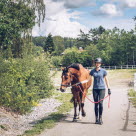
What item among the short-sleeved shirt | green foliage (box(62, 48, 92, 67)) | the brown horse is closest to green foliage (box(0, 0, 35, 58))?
the brown horse

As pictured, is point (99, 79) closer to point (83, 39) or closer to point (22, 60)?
point (22, 60)

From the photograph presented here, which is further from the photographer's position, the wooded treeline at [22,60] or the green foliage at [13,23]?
the green foliage at [13,23]

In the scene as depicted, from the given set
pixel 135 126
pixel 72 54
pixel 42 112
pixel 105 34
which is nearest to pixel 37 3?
pixel 42 112

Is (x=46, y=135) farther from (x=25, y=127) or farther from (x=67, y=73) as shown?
(x=67, y=73)

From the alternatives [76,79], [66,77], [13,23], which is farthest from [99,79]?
[13,23]

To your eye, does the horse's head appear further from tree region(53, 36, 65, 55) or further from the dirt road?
tree region(53, 36, 65, 55)

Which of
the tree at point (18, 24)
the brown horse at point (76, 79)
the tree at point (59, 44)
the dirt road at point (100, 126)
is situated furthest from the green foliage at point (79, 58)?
the tree at point (59, 44)

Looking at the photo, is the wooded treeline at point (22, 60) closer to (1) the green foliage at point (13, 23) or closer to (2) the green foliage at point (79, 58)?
(1) the green foliage at point (13, 23)

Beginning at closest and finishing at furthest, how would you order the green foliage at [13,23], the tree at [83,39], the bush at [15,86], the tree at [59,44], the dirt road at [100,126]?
the dirt road at [100,126] → the bush at [15,86] → the green foliage at [13,23] → the tree at [83,39] → the tree at [59,44]

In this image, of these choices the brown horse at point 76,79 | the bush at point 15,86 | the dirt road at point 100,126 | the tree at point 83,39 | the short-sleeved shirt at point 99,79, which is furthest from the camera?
the tree at point 83,39

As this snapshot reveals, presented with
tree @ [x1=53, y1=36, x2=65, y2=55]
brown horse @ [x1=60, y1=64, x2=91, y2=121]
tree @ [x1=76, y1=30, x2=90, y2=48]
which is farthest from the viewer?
tree @ [x1=53, y1=36, x2=65, y2=55]

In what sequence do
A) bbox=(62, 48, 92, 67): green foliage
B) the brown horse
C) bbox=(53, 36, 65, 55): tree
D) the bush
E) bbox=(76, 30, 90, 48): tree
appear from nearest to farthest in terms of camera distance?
1. the brown horse
2. the bush
3. bbox=(62, 48, 92, 67): green foliage
4. bbox=(76, 30, 90, 48): tree
5. bbox=(53, 36, 65, 55): tree

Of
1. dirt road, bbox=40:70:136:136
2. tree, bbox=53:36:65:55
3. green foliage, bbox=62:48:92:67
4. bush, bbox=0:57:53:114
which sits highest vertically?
tree, bbox=53:36:65:55

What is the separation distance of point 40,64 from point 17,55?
27.6 feet
